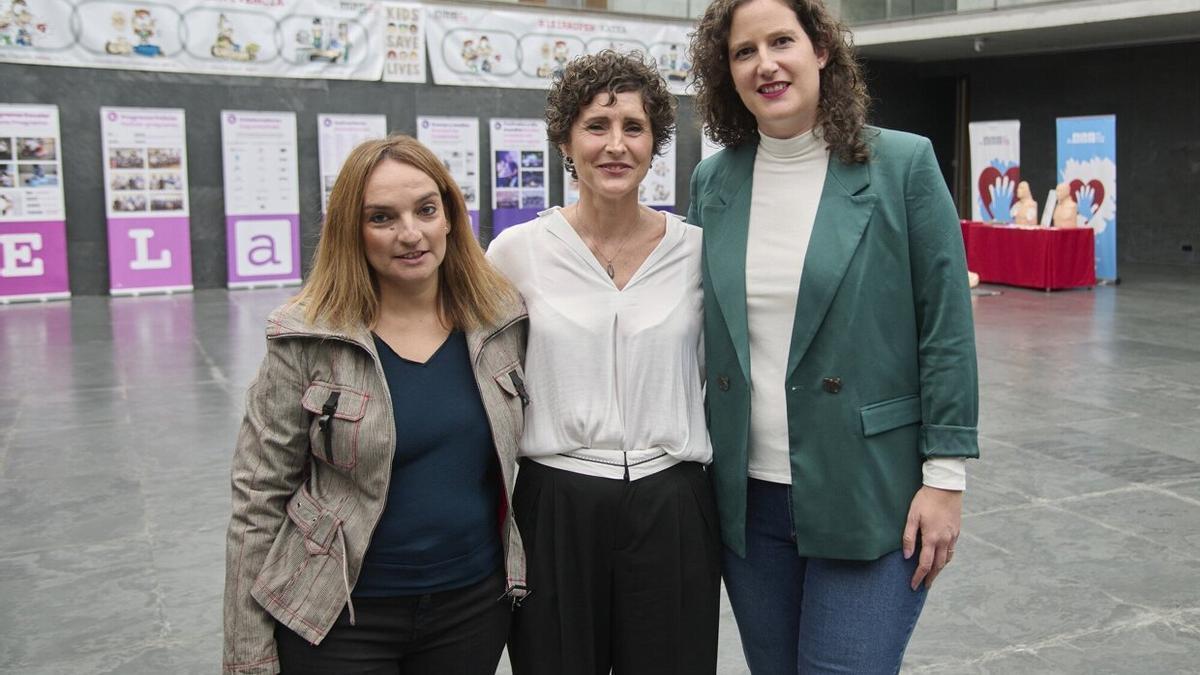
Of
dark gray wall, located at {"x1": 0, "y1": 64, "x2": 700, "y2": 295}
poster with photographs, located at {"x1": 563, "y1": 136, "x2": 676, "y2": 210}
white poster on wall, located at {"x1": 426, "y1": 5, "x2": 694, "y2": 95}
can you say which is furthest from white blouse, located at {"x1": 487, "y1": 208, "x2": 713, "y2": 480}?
poster with photographs, located at {"x1": 563, "y1": 136, "x2": 676, "y2": 210}

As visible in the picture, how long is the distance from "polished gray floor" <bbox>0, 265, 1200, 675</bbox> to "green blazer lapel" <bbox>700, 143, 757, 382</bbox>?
1696 mm

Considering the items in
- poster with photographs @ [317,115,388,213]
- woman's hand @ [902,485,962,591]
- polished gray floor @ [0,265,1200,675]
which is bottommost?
polished gray floor @ [0,265,1200,675]

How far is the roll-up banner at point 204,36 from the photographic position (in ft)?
41.5

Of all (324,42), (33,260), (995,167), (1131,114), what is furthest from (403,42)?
(1131,114)

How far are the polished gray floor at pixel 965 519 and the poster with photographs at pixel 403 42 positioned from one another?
639 centimetres

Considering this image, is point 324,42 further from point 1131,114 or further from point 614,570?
point 614,570

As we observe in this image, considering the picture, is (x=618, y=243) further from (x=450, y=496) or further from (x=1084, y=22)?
(x=1084, y=22)

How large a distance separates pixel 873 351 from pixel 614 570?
647 mm

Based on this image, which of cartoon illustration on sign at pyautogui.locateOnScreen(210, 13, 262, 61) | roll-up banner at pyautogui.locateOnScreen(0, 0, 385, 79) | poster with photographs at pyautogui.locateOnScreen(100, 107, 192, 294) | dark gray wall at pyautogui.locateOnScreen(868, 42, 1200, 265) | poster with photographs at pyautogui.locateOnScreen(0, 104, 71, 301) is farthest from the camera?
dark gray wall at pyautogui.locateOnScreen(868, 42, 1200, 265)

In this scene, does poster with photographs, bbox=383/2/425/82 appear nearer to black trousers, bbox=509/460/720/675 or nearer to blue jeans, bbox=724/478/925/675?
black trousers, bbox=509/460/720/675

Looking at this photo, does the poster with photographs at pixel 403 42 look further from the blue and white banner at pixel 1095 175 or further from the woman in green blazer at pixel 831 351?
Answer: the woman in green blazer at pixel 831 351

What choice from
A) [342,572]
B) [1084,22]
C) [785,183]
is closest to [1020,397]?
[785,183]

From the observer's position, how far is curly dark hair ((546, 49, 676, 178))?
216cm

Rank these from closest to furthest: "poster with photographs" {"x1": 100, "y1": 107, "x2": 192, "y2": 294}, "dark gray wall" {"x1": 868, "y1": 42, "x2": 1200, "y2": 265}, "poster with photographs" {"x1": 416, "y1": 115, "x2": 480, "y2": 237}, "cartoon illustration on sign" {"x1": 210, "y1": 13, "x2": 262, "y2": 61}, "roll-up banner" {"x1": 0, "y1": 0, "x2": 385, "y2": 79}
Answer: "roll-up banner" {"x1": 0, "y1": 0, "x2": 385, "y2": 79} → "poster with photographs" {"x1": 100, "y1": 107, "x2": 192, "y2": 294} → "cartoon illustration on sign" {"x1": 210, "y1": 13, "x2": 262, "y2": 61} → "poster with photographs" {"x1": 416, "y1": 115, "x2": 480, "y2": 237} → "dark gray wall" {"x1": 868, "y1": 42, "x2": 1200, "y2": 265}
